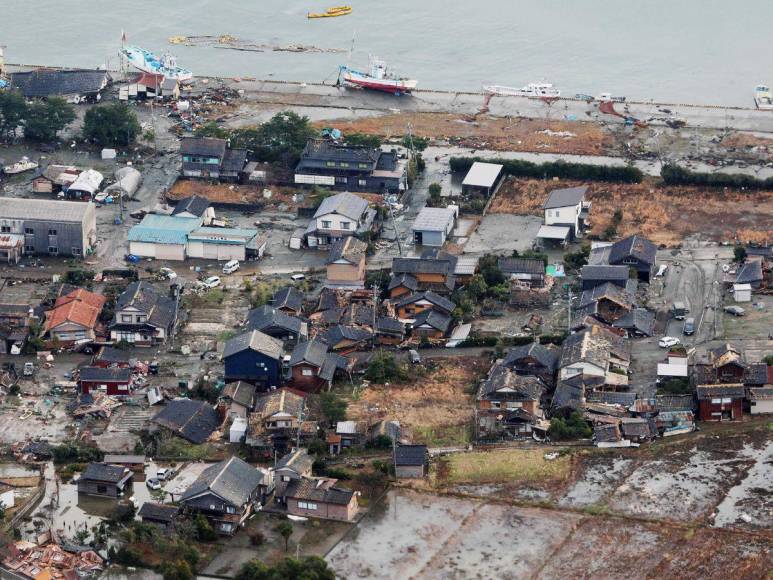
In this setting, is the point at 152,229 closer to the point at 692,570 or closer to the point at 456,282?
the point at 456,282

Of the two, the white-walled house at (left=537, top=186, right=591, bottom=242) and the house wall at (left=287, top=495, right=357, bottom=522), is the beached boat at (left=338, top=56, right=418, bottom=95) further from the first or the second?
the house wall at (left=287, top=495, right=357, bottom=522)

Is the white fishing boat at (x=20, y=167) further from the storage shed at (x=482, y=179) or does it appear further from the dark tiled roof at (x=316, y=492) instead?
the dark tiled roof at (x=316, y=492)

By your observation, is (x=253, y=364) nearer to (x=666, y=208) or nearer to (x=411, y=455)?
(x=411, y=455)

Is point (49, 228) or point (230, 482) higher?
point (49, 228)

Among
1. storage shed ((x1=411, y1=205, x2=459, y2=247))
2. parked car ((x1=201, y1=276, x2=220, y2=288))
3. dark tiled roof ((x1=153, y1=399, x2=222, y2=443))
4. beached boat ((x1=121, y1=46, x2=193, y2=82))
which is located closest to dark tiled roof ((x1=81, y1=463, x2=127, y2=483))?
→ dark tiled roof ((x1=153, y1=399, x2=222, y2=443))

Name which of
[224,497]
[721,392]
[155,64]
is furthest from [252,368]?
[155,64]

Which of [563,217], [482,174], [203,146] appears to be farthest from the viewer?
[203,146]

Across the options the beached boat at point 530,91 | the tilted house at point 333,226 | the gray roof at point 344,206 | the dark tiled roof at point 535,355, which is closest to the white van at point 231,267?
the tilted house at point 333,226
